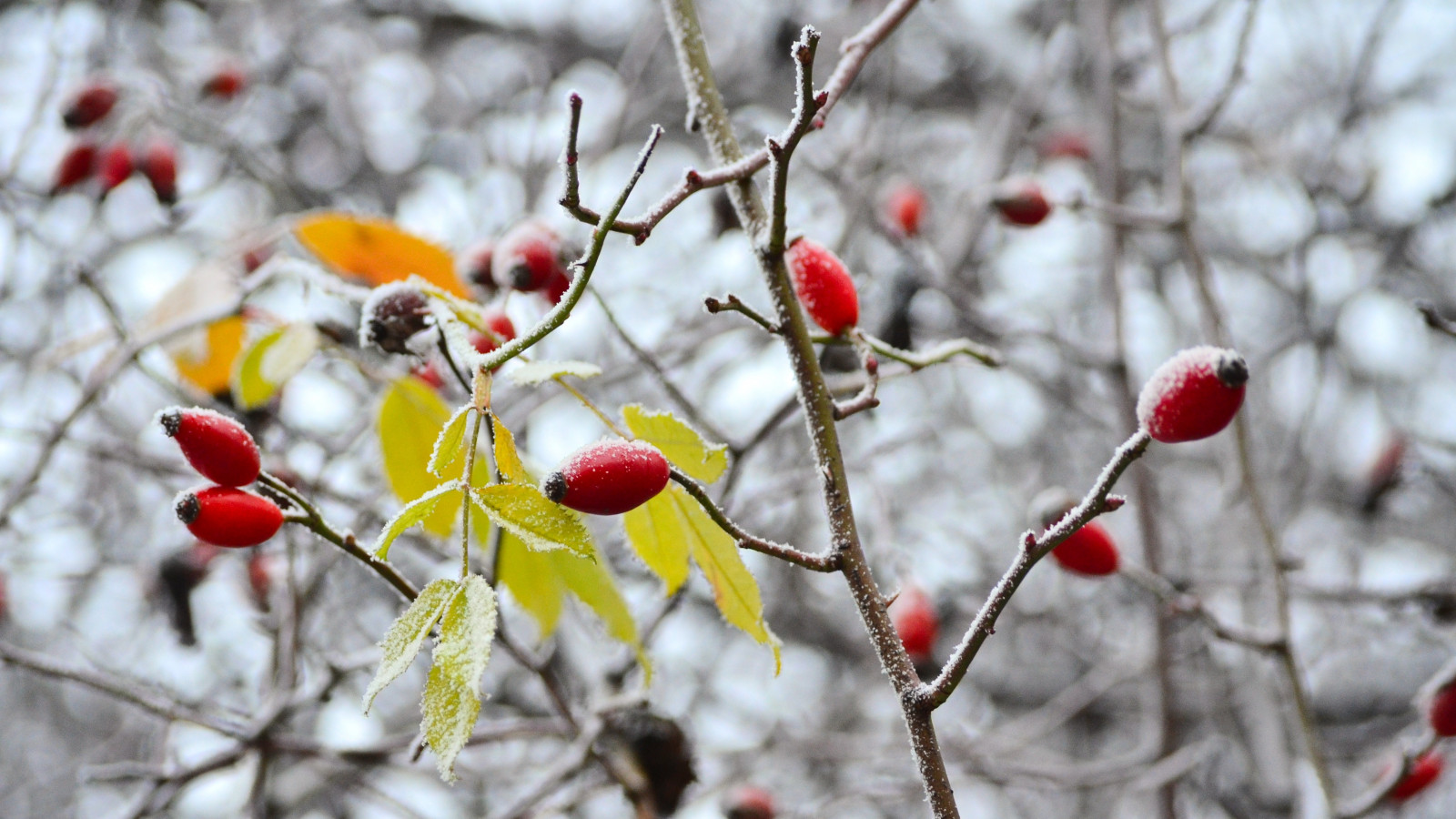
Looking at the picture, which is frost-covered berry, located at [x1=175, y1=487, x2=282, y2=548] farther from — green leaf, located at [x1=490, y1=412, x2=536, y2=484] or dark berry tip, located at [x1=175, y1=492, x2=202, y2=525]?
green leaf, located at [x1=490, y1=412, x2=536, y2=484]

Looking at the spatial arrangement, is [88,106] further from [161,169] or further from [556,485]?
[556,485]

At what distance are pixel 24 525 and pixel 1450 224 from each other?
541cm

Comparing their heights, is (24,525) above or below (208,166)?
below

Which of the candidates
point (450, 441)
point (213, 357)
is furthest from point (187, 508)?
point (213, 357)

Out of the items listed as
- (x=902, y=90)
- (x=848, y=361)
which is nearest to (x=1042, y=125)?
(x=902, y=90)

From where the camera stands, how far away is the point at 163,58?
4391mm

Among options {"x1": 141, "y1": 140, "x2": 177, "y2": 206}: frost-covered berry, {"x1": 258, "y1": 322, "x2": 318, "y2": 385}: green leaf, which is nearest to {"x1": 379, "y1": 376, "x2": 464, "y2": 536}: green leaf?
{"x1": 258, "y1": 322, "x2": 318, "y2": 385}: green leaf

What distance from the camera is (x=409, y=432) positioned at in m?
1.41

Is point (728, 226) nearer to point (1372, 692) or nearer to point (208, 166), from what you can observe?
point (208, 166)

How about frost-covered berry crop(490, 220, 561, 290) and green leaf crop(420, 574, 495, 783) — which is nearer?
green leaf crop(420, 574, 495, 783)

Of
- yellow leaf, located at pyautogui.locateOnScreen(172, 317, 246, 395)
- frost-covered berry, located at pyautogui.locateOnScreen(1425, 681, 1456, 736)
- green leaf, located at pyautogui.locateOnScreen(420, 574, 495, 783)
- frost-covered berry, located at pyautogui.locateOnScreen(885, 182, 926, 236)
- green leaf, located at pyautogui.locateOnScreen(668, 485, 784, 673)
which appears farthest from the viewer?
frost-covered berry, located at pyautogui.locateOnScreen(885, 182, 926, 236)

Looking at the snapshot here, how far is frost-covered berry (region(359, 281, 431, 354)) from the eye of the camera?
3.93ft

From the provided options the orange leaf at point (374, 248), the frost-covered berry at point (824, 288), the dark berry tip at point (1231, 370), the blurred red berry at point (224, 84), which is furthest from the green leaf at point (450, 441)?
the blurred red berry at point (224, 84)

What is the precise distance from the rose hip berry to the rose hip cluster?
1.74m
